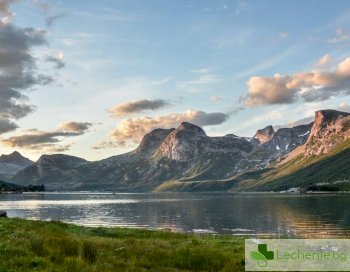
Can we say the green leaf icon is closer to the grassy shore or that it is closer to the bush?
the grassy shore

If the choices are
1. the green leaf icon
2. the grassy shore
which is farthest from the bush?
the green leaf icon

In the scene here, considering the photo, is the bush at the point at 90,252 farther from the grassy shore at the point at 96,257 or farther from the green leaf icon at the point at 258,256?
the green leaf icon at the point at 258,256

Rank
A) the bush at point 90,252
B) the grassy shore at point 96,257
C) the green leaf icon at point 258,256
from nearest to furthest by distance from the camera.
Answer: the grassy shore at point 96,257, the bush at point 90,252, the green leaf icon at point 258,256

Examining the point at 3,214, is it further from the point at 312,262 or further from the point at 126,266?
the point at 312,262

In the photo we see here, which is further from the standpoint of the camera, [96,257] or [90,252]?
[90,252]

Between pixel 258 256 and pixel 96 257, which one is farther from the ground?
pixel 96 257

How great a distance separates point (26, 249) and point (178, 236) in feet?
83.0

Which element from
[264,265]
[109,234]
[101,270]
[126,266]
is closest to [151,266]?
[126,266]

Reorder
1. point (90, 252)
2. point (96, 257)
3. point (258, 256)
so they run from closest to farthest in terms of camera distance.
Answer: point (96, 257)
point (90, 252)
point (258, 256)

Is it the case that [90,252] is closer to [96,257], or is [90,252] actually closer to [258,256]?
[96,257]

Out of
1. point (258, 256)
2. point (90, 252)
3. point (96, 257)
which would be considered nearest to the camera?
point (96, 257)

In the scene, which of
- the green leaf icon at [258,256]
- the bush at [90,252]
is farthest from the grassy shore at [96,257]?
the green leaf icon at [258,256]

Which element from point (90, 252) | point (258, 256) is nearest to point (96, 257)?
point (90, 252)

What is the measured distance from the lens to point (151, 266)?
928 inches
